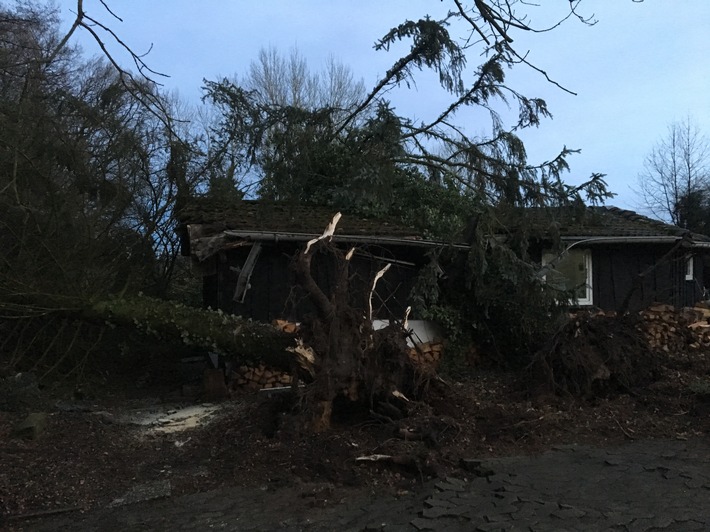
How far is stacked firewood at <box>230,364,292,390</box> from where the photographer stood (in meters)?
8.60

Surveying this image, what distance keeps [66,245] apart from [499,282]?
21.5ft

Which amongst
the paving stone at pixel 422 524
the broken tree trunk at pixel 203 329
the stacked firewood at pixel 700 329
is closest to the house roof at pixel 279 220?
the broken tree trunk at pixel 203 329

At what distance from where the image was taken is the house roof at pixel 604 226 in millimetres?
8883

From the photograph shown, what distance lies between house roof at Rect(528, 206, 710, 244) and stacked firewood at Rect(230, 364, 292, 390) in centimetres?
469

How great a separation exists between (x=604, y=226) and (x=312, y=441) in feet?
29.9

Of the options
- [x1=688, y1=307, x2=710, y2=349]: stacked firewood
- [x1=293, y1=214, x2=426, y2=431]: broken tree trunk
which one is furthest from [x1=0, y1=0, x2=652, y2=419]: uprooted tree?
[x1=688, y1=307, x2=710, y2=349]: stacked firewood

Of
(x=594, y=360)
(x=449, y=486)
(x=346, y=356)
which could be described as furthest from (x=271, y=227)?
(x=449, y=486)

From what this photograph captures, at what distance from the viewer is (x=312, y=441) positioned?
17.4 feet

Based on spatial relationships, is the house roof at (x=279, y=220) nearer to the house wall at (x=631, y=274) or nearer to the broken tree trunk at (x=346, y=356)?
the broken tree trunk at (x=346, y=356)

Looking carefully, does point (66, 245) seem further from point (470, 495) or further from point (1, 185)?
point (470, 495)

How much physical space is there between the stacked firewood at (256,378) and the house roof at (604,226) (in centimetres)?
469

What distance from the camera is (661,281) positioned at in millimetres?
12359

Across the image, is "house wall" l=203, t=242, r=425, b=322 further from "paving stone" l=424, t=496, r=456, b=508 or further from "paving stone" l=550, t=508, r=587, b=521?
"paving stone" l=550, t=508, r=587, b=521

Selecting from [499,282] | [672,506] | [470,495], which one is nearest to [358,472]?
[470,495]
